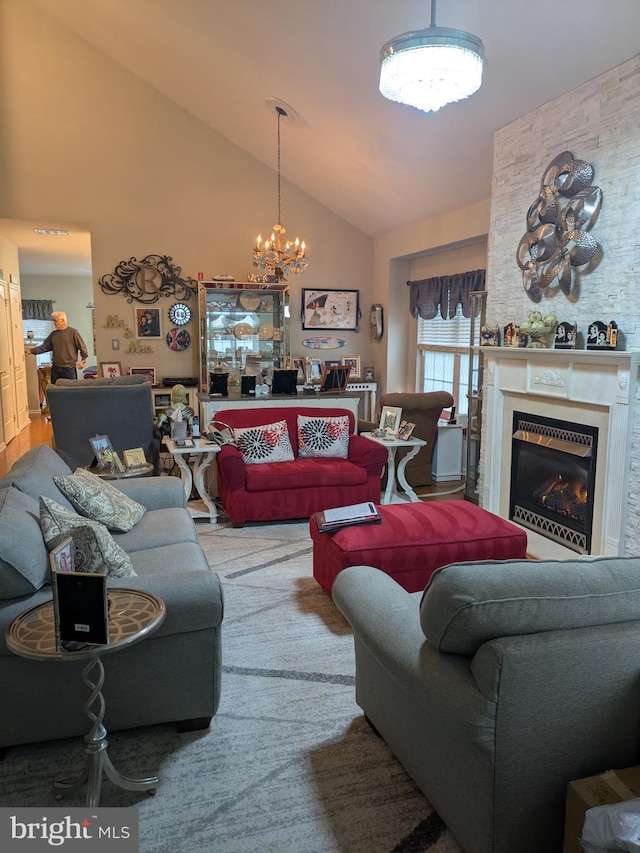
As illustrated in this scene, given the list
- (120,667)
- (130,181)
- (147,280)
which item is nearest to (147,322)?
(147,280)

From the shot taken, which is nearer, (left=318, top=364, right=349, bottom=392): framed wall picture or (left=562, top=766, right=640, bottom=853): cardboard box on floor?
(left=562, top=766, right=640, bottom=853): cardboard box on floor

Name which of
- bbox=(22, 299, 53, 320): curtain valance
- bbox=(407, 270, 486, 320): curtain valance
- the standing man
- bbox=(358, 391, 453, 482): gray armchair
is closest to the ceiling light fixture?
bbox=(358, 391, 453, 482): gray armchair

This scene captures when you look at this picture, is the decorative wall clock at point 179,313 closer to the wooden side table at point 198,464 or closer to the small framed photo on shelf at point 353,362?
the small framed photo on shelf at point 353,362

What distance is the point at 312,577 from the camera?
366 cm

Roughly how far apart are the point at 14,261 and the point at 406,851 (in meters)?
9.53

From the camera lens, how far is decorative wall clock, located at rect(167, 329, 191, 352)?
24.6 ft

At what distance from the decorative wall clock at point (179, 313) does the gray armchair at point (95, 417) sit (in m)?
2.69

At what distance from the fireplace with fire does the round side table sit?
2.95 meters

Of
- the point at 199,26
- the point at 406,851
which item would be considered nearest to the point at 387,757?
the point at 406,851

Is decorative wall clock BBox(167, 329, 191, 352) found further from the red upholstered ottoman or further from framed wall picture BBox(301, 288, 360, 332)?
the red upholstered ottoman

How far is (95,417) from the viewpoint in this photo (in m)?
4.79

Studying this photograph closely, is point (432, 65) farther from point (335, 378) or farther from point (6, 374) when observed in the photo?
point (6, 374)

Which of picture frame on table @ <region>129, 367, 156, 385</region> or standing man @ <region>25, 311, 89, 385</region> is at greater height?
standing man @ <region>25, 311, 89, 385</region>

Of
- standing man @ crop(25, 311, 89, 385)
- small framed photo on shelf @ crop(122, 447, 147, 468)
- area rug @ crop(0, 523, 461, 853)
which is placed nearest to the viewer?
area rug @ crop(0, 523, 461, 853)
